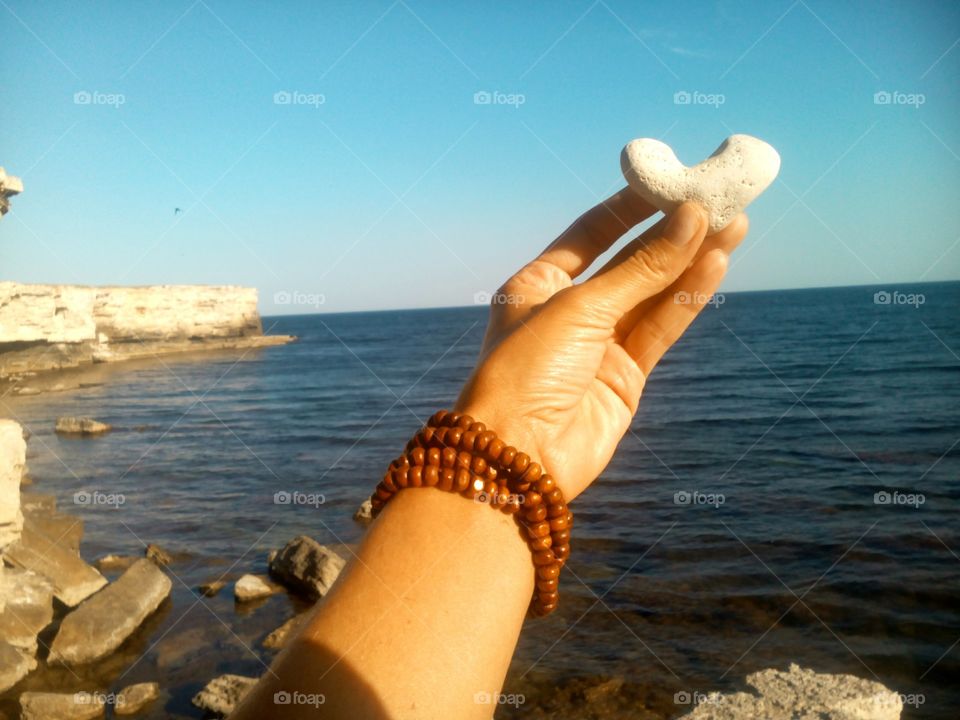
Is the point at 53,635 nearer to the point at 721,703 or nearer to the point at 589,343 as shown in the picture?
the point at 721,703

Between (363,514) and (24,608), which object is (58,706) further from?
(363,514)

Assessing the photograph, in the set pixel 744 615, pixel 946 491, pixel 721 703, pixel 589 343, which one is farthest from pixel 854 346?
pixel 589 343

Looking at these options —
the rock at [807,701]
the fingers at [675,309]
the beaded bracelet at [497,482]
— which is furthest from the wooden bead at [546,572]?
the rock at [807,701]

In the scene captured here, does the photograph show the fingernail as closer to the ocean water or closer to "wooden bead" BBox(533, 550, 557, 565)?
"wooden bead" BBox(533, 550, 557, 565)

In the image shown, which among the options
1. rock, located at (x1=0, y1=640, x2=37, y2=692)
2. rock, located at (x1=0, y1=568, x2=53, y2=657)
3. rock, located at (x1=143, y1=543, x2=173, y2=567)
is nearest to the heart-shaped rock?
rock, located at (x1=0, y1=640, x2=37, y2=692)

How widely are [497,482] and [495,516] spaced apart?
0.11 metres

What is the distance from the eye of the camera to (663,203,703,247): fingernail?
272 centimetres

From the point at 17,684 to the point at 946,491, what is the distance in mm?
16738

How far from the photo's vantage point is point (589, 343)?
8.47 ft

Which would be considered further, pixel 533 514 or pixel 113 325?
pixel 113 325

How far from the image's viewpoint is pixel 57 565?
30.0 feet

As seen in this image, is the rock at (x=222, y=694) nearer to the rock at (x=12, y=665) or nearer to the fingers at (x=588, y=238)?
the rock at (x=12, y=665)

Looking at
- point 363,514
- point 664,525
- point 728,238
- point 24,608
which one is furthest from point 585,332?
point 363,514

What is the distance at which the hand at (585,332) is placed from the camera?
248cm
